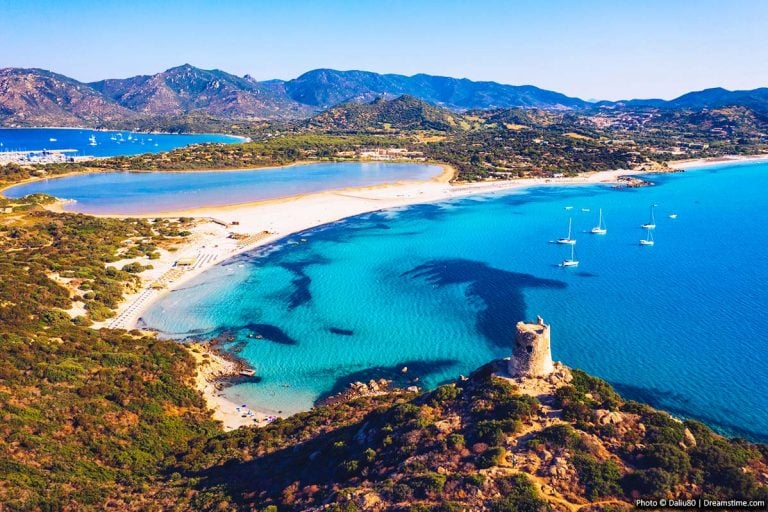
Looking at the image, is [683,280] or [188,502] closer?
[188,502]

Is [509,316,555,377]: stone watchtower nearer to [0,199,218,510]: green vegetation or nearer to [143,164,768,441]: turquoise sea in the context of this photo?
[143,164,768,441]: turquoise sea

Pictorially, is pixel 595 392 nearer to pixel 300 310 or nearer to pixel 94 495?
pixel 94 495

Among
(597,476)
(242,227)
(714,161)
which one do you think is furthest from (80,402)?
(714,161)

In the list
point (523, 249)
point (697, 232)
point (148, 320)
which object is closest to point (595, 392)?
point (148, 320)

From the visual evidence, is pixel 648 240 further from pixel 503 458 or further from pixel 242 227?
pixel 503 458

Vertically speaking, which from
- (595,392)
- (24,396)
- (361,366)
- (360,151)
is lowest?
(361,366)

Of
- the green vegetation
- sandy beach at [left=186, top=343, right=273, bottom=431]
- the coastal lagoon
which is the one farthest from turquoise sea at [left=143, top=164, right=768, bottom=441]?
the coastal lagoon

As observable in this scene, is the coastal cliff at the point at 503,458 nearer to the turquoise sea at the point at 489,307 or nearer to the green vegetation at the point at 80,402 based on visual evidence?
the green vegetation at the point at 80,402
